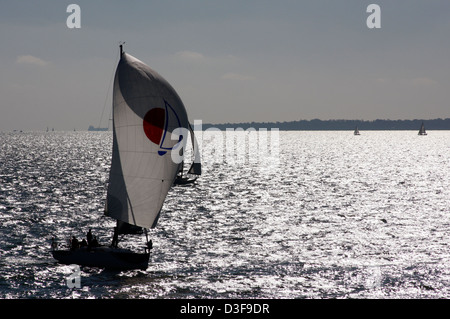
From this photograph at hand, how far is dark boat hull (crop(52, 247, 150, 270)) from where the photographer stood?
119 feet

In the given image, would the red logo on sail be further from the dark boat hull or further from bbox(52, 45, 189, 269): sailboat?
the dark boat hull

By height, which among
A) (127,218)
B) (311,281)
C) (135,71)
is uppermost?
(135,71)

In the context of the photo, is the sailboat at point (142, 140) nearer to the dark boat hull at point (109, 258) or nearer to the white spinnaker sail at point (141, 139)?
the white spinnaker sail at point (141, 139)

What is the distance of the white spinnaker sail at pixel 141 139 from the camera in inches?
1255

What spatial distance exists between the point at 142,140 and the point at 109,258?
10016 millimetres

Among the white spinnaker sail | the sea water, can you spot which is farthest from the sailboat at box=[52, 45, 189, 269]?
the sea water

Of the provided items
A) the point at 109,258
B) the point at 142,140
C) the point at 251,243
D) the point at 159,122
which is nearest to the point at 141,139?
the point at 142,140

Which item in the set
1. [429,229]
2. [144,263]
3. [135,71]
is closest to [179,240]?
[144,263]

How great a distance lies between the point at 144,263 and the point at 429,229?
3375cm

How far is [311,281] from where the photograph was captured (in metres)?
35.5

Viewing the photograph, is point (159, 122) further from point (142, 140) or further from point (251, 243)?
point (251, 243)

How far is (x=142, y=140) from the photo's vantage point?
3262 centimetres
